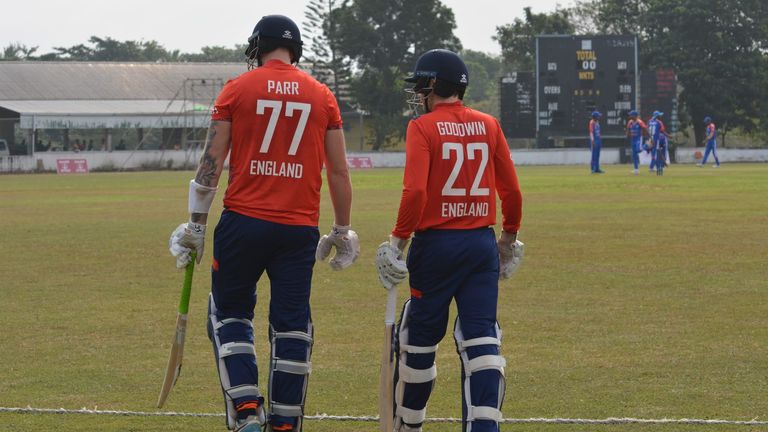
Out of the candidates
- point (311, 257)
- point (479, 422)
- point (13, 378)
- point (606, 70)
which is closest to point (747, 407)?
point (479, 422)

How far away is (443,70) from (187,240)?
5.26 ft

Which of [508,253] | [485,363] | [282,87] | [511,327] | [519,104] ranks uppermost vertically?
[519,104]

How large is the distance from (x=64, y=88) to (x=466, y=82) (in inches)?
3113

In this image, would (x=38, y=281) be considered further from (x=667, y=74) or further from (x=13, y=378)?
(x=667, y=74)

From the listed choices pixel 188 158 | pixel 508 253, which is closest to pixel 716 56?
pixel 188 158

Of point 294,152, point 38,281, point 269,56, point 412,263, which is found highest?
point 269,56

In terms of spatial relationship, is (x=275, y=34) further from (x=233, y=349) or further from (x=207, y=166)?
(x=233, y=349)

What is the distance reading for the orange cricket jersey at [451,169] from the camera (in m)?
6.73

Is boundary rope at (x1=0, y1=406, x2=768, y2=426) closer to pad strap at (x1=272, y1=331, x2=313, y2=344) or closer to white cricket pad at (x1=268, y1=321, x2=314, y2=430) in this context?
white cricket pad at (x1=268, y1=321, x2=314, y2=430)

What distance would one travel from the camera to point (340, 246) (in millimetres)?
7398

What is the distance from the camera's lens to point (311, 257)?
7.05m

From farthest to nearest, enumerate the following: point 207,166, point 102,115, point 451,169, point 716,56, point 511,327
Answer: point 716,56, point 102,115, point 511,327, point 207,166, point 451,169

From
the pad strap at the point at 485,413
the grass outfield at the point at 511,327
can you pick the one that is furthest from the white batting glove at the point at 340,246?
the pad strap at the point at 485,413

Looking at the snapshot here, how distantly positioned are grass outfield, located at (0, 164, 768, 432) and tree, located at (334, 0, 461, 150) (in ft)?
209
